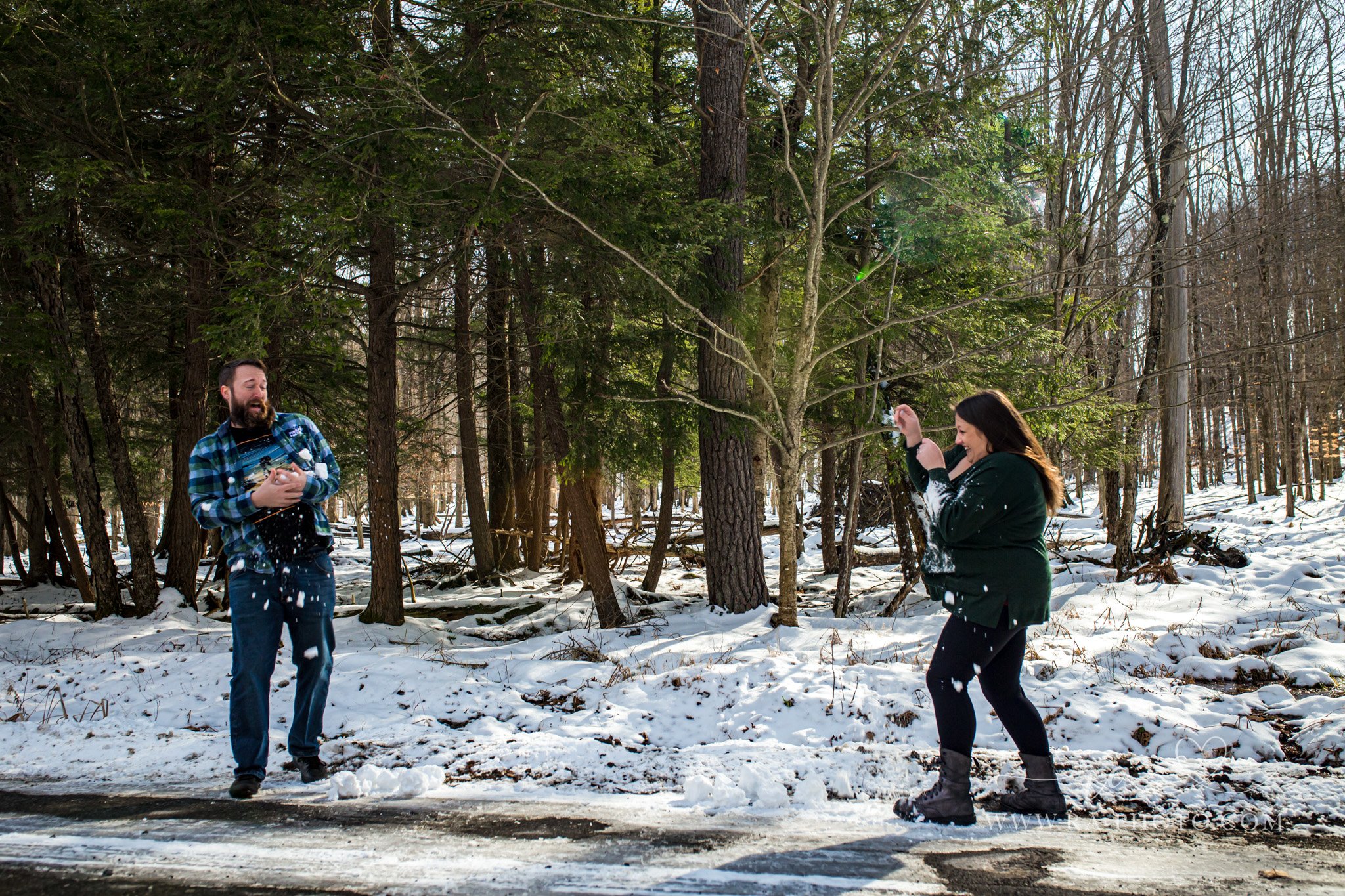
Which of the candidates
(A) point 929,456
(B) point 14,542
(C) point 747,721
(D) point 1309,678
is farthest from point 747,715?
(B) point 14,542

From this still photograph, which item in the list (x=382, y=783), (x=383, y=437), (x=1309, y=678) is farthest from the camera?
(x=383, y=437)

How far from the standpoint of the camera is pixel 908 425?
136 inches

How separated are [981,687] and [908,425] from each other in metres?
1.17

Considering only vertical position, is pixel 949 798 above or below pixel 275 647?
below

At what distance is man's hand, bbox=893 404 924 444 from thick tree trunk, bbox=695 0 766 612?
4.92 m

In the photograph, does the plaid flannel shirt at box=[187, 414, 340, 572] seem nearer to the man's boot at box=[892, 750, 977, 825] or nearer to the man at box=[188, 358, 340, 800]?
the man at box=[188, 358, 340, 800]

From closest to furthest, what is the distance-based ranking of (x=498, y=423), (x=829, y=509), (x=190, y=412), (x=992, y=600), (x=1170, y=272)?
(x=992, y=600) < (x=190, y=412) < (x=1170, y=272) < (x=829, y=509) < (x=498, y=423)

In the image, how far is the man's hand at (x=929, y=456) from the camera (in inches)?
131

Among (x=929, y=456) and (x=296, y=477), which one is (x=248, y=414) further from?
(x=929, y=456)

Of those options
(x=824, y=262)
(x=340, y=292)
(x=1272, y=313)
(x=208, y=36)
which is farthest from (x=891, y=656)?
(x=1272, y=313)

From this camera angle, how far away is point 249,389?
3564 millimetres

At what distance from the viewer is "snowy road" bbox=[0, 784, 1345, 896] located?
2.42 metres

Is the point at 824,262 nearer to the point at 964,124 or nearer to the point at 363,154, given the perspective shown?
the point at 964,124

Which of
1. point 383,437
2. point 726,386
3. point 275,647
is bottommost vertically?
point 275,647
